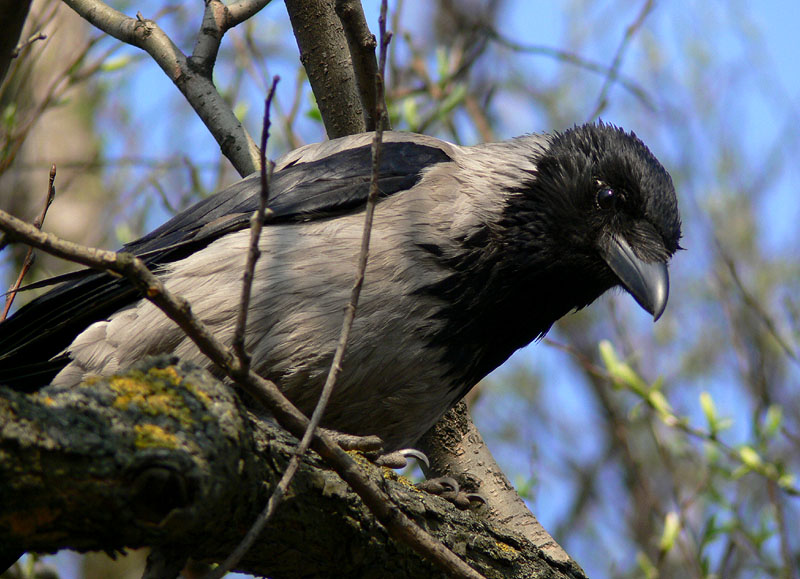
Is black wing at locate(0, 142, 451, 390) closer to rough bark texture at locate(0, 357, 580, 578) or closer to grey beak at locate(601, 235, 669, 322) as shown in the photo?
grey beak at locate(601, 235, 669, 322)

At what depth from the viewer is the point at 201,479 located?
5.99 feet

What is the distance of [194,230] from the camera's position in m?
3.73

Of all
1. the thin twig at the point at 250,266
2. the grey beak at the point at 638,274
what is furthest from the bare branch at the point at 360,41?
the thin twig at the point at 250,266

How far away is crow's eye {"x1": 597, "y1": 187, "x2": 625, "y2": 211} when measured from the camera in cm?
381

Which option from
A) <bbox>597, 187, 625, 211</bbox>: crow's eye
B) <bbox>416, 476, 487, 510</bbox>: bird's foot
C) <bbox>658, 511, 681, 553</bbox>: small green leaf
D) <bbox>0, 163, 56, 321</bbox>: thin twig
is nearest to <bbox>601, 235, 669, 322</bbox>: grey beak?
<bbox>597, 187, 625, 211</bbox>: crow's eye

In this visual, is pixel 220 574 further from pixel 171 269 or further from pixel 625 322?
pixel 625 322

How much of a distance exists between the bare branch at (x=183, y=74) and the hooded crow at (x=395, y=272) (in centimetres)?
39

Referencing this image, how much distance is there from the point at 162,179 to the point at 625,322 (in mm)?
5876

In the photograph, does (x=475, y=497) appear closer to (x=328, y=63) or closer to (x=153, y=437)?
(x=328, y=63)

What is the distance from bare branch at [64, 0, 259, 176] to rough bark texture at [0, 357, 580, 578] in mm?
2230

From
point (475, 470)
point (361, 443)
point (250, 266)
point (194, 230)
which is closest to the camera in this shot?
point (250, 266)

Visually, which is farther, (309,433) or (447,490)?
(447,490)

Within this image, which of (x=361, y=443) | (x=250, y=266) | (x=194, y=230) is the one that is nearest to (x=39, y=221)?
(x=194, y=230)

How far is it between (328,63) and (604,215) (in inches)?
62.1
